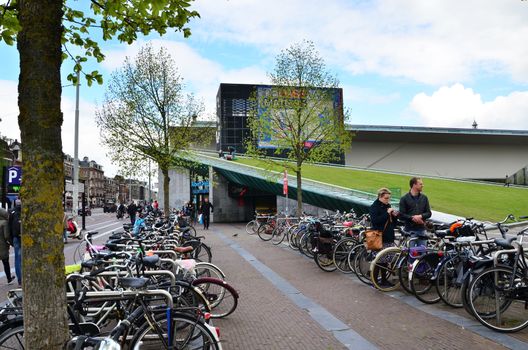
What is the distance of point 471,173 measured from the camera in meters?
65.3

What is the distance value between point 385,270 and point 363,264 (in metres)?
0.75

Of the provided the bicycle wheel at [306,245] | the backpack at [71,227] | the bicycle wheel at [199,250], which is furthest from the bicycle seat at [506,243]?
the backpack at [71,227]

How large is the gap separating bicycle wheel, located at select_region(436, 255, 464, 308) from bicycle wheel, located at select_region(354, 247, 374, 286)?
1.95 metres

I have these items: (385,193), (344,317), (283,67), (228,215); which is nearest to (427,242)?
(385,193)

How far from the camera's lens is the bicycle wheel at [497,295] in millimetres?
5223

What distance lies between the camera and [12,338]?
3.60 metres

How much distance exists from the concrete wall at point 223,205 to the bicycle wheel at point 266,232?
611 inches

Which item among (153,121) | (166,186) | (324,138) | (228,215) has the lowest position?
(228,215)

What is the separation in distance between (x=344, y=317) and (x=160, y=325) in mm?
3134

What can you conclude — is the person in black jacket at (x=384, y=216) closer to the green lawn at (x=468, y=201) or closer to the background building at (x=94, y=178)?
the green lawn at (x=468, y=201)

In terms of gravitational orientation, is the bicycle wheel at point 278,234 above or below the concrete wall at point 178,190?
below

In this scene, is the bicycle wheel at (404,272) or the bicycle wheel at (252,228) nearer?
the bicycle wheel at (404,272)

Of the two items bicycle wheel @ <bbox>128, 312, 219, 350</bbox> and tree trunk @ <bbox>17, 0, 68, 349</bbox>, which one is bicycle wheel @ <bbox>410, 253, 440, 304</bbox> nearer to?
bicycle wheel @ <bbox>128, 312, 219, 350</bbox>

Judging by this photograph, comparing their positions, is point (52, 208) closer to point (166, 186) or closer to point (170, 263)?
point (170, 263)
